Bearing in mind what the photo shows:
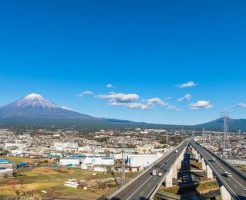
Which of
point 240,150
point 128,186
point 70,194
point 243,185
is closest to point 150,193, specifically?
point 128,186

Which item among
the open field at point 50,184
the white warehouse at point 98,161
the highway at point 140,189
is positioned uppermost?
the highway at point 140,189

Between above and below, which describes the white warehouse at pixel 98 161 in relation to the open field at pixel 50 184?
above

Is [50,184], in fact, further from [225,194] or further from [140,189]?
[225,194]

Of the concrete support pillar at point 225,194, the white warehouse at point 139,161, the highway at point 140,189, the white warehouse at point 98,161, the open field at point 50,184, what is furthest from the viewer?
the white warehouse at point 98,161

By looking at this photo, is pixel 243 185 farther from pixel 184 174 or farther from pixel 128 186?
pixel 184 174

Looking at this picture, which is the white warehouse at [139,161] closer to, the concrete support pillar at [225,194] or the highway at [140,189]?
the highway at [140,189]

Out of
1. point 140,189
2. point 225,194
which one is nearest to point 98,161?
point 140,189

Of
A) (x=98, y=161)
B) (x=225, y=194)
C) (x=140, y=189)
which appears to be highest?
(x=140, y=189)

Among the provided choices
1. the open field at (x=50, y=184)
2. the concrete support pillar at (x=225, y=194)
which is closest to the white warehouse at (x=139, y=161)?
the open field at (x=50, y=184)
